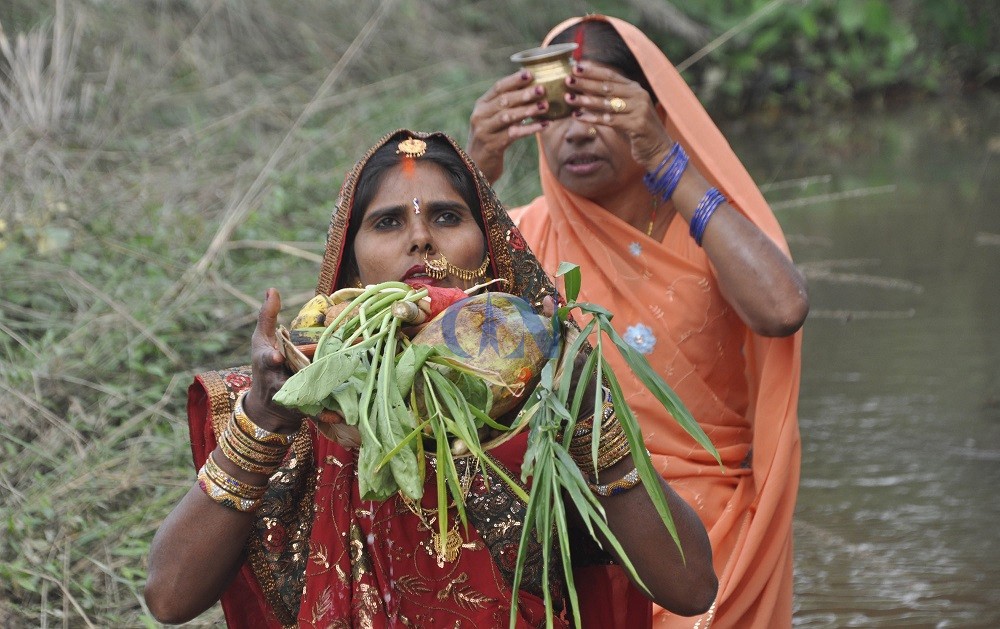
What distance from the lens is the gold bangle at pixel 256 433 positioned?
6.07 feet

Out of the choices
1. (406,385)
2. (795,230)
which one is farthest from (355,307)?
(795,230)

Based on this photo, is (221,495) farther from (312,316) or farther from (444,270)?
(444,270)

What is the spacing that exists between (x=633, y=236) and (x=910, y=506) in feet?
6.62

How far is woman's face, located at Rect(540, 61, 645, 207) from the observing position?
3186 mm

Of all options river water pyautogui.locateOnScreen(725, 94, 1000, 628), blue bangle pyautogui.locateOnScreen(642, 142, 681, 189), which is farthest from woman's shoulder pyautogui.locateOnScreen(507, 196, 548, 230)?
river water pyautogui.locateOnScreen(725, 94, 1000, 628)

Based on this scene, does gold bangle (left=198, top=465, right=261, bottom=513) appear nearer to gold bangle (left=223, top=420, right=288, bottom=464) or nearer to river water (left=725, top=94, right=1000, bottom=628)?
gold bangle (left=223, top=420, right=288, bottom=464)

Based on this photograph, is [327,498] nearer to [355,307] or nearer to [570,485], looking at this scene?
[355,307]

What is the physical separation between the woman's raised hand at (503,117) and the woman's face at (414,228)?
89 centimetres

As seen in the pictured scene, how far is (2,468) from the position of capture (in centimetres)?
363

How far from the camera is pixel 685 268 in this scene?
10.5 feet

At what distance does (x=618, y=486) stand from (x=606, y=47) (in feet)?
5.46

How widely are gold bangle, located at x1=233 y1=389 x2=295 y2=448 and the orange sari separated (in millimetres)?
1310

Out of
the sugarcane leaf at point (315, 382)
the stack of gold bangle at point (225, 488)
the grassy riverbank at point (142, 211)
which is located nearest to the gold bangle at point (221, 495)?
the stack of gold bangle at point (225, 488)

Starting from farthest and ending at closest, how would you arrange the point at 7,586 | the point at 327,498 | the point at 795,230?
1. the point at 795,230
2. the point at 7,586
3. the point at 327,498
